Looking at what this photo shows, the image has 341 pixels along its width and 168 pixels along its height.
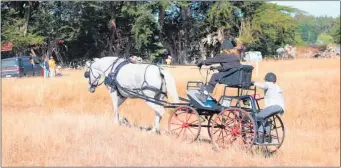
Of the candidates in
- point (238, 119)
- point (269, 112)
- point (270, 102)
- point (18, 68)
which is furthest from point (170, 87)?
point (18, 68)

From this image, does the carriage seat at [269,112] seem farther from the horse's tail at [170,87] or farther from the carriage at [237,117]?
the horse's tail at [170,87]

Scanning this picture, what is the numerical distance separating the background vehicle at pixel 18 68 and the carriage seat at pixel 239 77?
22.1 meters

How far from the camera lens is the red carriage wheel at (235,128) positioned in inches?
371

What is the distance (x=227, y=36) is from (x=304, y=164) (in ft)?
135

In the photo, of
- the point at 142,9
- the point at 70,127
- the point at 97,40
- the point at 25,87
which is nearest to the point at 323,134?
the point at 70,127

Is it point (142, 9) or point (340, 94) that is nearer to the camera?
point (340, 94)

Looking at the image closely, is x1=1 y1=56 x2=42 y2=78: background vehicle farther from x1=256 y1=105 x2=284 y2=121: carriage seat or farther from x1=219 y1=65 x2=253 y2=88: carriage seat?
x1=256 y1=105 x2=284 y2=121: carriage seat

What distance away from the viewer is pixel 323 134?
43.9 feet

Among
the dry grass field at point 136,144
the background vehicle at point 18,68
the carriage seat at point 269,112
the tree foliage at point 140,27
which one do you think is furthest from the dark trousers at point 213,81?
the tree foliage at point 140,27

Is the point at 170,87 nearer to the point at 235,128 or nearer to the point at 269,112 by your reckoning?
the point at 235,128

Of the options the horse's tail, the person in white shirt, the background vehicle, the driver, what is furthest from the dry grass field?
the background vehicle

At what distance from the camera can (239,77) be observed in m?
9.98

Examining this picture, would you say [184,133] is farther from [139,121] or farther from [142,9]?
[142,9]

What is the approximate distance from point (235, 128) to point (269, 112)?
0.72 meters
